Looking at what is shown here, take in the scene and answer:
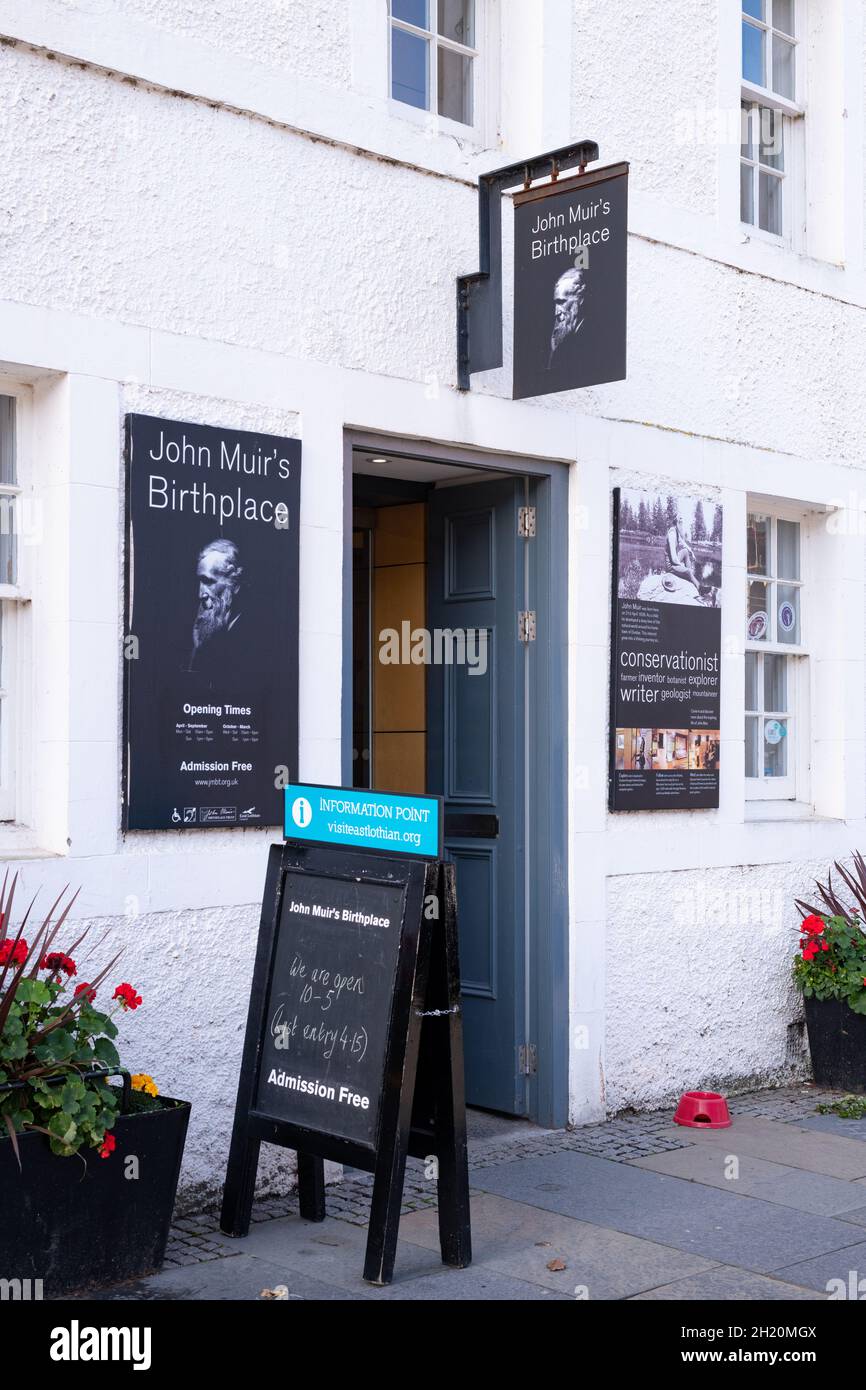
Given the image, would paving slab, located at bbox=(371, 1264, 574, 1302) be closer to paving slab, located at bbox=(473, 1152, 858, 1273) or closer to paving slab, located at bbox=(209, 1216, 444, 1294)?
paving slab, located at bbox=(209, 1216, 444, 1294)

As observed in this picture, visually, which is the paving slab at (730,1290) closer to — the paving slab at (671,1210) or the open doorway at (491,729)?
the paving slab at (671,1210)

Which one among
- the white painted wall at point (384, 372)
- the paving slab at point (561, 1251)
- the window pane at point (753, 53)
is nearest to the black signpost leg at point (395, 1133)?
the paving slab at point (561, 1251)

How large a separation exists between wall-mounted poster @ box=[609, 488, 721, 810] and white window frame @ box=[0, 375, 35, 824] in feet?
9.06

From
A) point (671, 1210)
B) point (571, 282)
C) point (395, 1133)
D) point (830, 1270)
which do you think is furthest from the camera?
point (571, 282)

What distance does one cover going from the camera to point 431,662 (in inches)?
285

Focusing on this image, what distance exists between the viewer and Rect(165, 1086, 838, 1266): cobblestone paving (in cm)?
505

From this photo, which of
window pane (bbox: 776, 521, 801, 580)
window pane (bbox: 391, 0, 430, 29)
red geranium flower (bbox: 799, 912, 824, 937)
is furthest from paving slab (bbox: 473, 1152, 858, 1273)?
window pane (bbox: 391, 0, 430, 29)

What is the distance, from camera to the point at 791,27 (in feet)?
27.6

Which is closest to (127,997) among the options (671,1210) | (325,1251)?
(325,1251)

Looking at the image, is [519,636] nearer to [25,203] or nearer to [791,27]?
[25,203]

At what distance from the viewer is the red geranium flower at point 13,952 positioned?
4.39m

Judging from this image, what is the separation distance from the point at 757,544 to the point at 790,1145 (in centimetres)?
307

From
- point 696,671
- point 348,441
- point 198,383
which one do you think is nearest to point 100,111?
point 198,383

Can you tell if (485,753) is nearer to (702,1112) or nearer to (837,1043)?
(702,1112)
